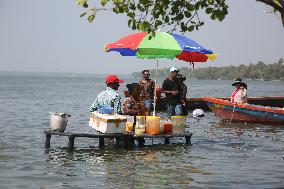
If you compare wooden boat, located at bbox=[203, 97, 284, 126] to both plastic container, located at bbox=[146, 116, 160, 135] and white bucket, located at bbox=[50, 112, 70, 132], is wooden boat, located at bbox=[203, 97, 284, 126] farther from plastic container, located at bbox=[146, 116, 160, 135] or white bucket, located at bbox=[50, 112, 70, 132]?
white bucket, located at bbox=[50, 112, 70, 132]

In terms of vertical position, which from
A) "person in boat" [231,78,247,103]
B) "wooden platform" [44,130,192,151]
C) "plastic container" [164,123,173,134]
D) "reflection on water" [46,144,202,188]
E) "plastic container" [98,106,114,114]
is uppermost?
"person in boat" [231,78,247,103]

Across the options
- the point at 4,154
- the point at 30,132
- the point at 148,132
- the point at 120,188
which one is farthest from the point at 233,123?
the point at 120,188

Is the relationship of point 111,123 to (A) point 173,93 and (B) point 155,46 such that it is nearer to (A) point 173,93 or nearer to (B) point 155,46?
(B) point 155,46

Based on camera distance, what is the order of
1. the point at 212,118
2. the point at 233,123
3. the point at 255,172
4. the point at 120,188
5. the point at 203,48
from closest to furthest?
the point at 120,188 → the point at 255,172 → the point at 203,48 → the point at 233,123 → the point at 212,118

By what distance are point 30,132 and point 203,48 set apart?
8442 millimetres

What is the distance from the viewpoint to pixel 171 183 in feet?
33.8

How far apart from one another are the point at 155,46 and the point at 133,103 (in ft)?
4.98

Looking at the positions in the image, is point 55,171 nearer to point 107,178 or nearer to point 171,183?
point 107,178

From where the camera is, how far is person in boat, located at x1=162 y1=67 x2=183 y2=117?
1555 cm

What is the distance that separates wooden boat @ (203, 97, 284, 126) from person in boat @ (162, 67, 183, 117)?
607 cm

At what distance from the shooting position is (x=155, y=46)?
13.2 meters

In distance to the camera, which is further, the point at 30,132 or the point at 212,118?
the point at 212,118

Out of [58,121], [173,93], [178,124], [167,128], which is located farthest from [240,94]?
[58,121]

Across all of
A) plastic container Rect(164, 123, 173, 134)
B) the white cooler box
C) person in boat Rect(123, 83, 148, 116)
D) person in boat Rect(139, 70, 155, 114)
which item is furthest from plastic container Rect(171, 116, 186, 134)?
person in boat Rect(139, 70, 155, 114)
